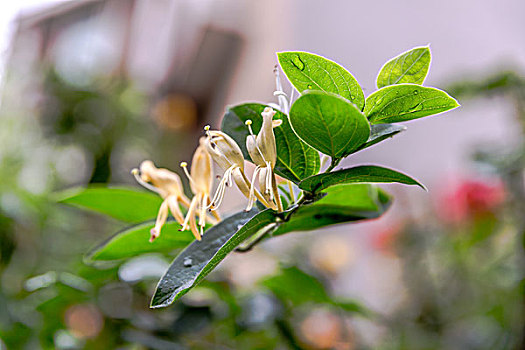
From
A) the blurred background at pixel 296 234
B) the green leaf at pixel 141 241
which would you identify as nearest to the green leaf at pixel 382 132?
the green leaf at pixel 141 241

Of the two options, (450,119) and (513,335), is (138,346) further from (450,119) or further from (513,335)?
(450,119)

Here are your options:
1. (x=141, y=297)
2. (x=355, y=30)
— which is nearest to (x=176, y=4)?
(x=355, y=30)

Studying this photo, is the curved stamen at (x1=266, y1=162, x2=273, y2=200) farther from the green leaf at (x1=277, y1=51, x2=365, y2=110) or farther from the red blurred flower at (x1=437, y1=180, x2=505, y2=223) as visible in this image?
the red blurred flower at (x1=437, y1=180, x2=505, y2=223)

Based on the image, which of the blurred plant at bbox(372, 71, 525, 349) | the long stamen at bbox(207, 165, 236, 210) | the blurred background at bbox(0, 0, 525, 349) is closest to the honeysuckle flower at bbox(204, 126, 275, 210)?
the long stamen at bbox(207, 165, 236, 210)

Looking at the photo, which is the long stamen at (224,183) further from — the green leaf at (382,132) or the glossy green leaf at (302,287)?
the glossy green leaf at (302,287)

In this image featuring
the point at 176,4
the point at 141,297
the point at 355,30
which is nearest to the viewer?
the point at 141,297

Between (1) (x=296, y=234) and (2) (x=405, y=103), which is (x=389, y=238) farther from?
(2) (x=405, y=103)
